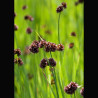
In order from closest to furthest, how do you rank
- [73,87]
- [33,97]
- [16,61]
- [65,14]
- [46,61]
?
[73,87]
[46,61]
[16,61]
[33,97]
[65,14]

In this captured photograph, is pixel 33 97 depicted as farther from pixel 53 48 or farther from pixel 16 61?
pixel 53 48

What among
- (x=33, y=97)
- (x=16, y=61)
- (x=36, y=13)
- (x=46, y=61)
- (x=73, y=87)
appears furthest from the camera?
(x=36, y=13)

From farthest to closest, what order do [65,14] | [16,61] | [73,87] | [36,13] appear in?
[36,13] < [65,14] < [16,61] < [73,87]
